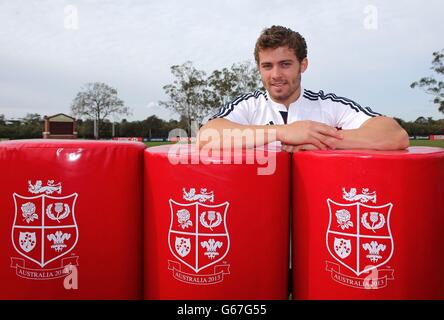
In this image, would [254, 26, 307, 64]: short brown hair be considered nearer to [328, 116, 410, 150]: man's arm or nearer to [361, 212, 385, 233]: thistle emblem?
[328, 116, 410, 150]: man's arm

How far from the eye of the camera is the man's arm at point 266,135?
1.86 metres

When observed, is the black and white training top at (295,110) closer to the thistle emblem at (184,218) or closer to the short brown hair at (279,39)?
the short brown hair at (279,39)

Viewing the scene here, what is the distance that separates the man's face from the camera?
2436mm

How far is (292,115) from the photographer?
2.56 m

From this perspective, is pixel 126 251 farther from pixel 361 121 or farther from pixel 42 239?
pixel 361 121

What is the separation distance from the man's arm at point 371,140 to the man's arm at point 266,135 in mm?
31

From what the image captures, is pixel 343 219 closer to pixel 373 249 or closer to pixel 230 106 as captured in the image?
pixel 373 249

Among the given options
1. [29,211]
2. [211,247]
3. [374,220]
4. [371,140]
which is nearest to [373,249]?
[374,220]

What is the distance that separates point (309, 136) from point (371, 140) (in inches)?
12.2

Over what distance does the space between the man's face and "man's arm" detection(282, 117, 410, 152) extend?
2.25 ft

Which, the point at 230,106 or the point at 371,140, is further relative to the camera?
the point at 230,106

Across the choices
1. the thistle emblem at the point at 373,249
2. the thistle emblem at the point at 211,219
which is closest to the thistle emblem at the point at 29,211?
the thistle emblem at the point at 211,219
